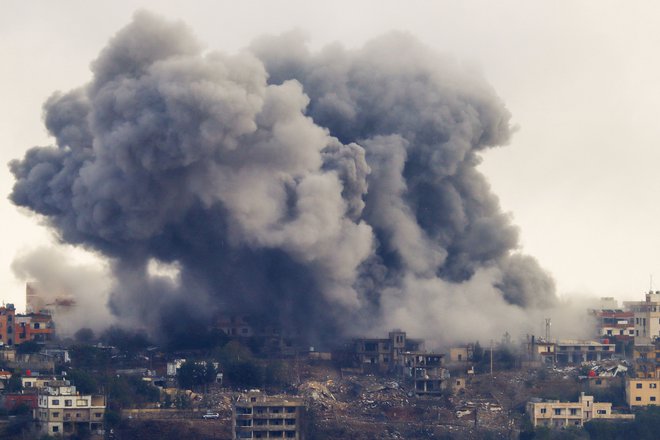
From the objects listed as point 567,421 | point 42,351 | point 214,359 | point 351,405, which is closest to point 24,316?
point 42,351

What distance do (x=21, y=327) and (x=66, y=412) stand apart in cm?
1530

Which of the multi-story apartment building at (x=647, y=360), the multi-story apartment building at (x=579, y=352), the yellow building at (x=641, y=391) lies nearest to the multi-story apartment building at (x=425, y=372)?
the multi-story apartment building at (x=579, y=352)

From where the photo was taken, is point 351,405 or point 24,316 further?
point 24,316

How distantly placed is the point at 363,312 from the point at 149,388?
11897 mm

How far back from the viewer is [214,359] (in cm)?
9350

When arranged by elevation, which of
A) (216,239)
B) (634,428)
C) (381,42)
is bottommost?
(634,428)

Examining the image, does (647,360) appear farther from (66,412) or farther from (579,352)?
(66,412)

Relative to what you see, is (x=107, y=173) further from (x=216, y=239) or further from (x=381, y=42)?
(x=381, y=42)

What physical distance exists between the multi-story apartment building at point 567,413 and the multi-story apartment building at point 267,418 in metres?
8.27

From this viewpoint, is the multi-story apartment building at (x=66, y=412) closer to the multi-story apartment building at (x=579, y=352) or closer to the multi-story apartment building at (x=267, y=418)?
the multi-story apartment building at (x=267, y=418)

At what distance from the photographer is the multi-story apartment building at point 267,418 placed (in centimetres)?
8688

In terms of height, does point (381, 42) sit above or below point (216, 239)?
above

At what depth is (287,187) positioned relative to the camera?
321 ft

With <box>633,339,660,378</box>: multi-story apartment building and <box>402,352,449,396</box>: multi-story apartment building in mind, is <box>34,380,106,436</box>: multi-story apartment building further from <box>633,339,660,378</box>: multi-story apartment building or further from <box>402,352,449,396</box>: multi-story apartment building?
<box>633,339,660,378</box>: multi-story apartment building
